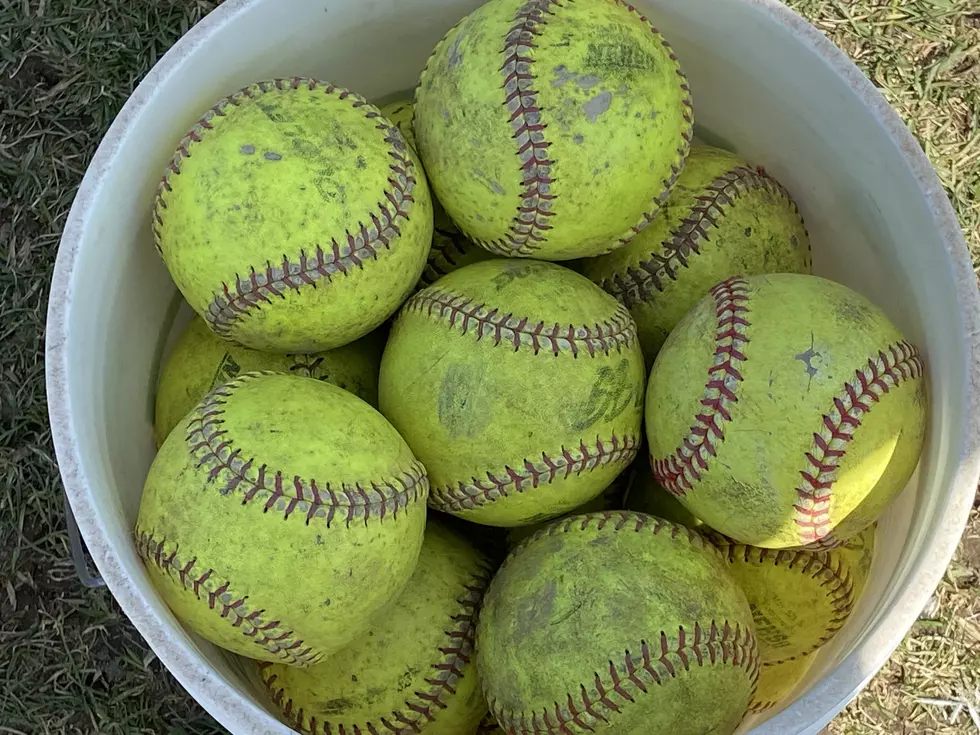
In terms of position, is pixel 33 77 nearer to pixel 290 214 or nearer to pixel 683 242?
pixel 290 214

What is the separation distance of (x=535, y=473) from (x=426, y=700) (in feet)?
1.28

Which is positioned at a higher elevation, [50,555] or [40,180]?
[40,180]

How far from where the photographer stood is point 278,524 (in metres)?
1.14

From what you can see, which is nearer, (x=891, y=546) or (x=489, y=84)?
(x=489, y=84)

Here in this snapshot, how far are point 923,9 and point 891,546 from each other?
1553 millimetres

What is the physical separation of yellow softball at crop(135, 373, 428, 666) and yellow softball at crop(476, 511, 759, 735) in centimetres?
19

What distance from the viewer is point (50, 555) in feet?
6.79

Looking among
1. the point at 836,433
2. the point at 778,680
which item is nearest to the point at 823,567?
the point at 778,680

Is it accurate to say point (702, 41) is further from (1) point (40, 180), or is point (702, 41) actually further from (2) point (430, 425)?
(1) point (40, 180)

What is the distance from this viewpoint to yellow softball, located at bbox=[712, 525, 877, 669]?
1.44 m

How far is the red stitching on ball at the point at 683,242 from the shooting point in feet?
4.88

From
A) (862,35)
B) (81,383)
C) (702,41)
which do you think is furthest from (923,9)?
(81,383)

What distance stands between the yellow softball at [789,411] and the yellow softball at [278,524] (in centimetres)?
42

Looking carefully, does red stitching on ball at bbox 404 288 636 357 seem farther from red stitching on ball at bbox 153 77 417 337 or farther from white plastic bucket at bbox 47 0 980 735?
white plastic bucket at bbox 47 0 980 735
